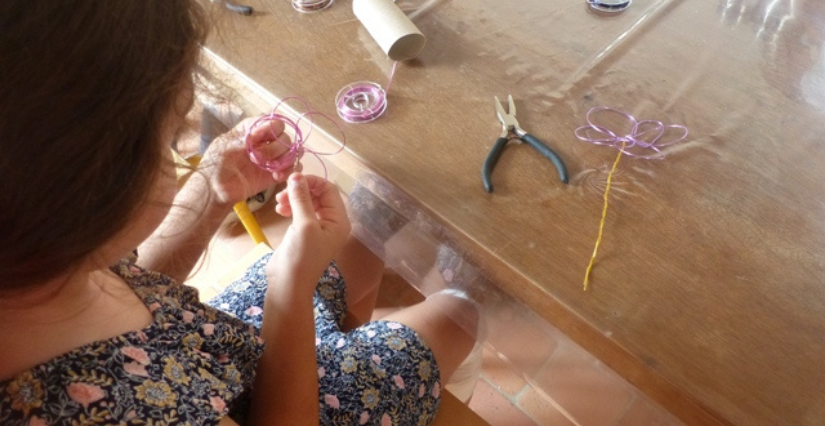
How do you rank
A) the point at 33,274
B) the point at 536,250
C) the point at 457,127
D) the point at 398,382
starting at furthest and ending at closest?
the point at 398,382 < the point at 457,127 < the point at 536,250 < the point at 33,274

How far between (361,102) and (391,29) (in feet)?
0.32

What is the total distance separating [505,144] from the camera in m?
0.65

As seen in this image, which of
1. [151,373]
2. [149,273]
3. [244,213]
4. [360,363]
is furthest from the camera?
[244,213]

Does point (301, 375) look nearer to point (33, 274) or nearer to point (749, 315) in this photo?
point (33, 274)

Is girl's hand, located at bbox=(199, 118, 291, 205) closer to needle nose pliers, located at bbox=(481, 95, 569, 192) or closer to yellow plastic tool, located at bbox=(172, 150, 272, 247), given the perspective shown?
yellow plastic tool, located at bbox=(172, 150, 272, 247)

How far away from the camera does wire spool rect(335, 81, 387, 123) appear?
69 centimetres

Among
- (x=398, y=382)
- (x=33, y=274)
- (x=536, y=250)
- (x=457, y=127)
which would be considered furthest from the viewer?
(x=398, y=382)

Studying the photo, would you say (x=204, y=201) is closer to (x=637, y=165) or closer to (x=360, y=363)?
(x=360, y=363)

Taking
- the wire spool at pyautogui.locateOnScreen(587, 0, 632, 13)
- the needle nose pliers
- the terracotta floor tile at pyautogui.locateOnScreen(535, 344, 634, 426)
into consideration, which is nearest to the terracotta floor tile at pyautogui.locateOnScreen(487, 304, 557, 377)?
the terracotta floor tile at pyautogui.locateOnScreen(535, 344, 634, 426)

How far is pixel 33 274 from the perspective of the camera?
17.5 inches

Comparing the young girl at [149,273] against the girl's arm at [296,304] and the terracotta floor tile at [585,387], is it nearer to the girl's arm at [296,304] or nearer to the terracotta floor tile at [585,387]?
the girl's arm at [296,304]

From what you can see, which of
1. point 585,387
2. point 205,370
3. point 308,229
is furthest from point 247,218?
point 585,387

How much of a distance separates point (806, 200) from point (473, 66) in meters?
0.35

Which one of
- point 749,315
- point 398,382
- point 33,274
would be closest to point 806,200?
point 749,315
